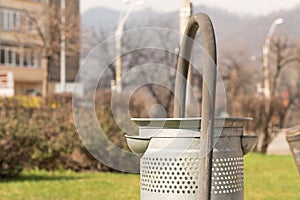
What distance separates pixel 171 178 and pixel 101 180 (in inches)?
343

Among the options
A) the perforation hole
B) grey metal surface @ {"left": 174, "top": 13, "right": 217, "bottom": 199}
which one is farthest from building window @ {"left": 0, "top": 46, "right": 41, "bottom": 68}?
grey metal surface @ {"left": 174, "top": 13, "right": 217, "bottom": 199}

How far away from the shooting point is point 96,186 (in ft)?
37.7

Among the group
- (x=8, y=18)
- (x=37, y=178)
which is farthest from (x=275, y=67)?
(x=8, y=18)

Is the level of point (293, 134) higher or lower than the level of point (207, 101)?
lower

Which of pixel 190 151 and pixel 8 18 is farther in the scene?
pixel 8 18

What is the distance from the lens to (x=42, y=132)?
47.5 feet

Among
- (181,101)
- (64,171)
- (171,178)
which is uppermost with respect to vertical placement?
(181,101)

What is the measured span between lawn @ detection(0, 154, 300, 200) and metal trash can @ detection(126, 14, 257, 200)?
5.57 m

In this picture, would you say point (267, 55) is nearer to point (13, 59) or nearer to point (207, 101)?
point (13, 59)

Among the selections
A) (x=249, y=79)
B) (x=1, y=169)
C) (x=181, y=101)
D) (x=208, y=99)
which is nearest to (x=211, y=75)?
(x=208, y=99)

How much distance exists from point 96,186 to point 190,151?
761 cm

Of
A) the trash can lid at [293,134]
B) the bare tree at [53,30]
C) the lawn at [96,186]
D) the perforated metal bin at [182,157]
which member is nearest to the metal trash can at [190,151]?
the perforated metal bin at [182,157]

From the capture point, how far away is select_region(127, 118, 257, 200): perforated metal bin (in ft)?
13.4

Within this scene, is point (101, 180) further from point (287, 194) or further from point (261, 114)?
point (261, 114)
